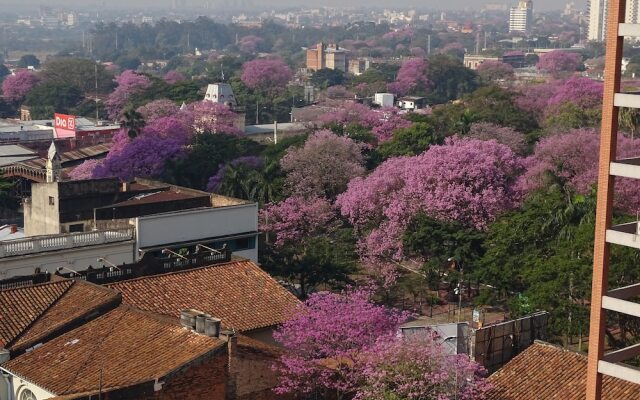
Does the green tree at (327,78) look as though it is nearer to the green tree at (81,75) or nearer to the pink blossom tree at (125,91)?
the green tree at (81,75)

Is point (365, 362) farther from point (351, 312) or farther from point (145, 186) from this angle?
point (145, 186)

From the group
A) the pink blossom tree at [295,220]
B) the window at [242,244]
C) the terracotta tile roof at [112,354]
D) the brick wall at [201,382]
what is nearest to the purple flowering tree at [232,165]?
the pink blossom tree at [295,220]

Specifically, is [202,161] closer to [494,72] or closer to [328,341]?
[328,341]

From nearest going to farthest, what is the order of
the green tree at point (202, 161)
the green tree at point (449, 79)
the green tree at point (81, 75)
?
Answer: the green tree at point (202, 161), the green tree at point (449, 79), the green tree at point (81, 75)

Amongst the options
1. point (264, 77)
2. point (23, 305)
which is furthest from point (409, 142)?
point (264, 77)

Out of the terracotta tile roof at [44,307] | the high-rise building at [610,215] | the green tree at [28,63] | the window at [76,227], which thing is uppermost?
the high-rise building at [610,215]

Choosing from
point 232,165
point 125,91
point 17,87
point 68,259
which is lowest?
point 17,87

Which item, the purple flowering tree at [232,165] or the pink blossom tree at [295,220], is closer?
the pink blossom tree at [295,220]
